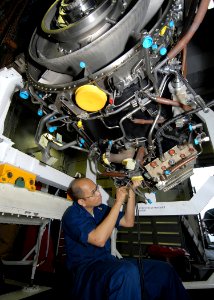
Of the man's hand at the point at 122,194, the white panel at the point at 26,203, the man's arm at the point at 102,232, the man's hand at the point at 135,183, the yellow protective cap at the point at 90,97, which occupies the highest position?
the yellow protective cap at the point at 90,97

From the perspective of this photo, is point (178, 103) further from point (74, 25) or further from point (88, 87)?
point (74, 25)

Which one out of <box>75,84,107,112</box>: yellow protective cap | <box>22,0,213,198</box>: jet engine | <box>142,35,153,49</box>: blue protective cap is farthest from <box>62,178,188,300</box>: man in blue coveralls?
<box>142,35,153,49</box>: blue protective cap

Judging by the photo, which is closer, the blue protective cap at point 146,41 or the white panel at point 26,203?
the blue protective cap at point 146,41

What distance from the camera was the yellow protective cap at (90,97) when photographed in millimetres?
839

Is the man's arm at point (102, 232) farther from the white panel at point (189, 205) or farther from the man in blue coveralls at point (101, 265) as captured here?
the white panel at point (189, 205)

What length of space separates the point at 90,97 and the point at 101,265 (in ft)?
3.12

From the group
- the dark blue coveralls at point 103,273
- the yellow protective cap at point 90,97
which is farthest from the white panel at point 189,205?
the yellow protective cap at point 90,97

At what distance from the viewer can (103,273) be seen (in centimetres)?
109

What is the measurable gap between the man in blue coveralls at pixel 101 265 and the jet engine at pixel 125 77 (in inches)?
13.9

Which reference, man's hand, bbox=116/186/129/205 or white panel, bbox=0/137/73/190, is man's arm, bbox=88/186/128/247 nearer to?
man's hand, bbox=116/186/129/205

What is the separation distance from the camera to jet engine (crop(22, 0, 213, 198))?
2.77 feet

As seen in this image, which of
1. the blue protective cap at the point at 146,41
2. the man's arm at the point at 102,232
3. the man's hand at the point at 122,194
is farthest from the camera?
the man's hand at the point at 122,194

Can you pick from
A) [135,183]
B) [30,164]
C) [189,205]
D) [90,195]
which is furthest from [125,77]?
[189,205]

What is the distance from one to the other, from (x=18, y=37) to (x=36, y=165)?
1245 mm
